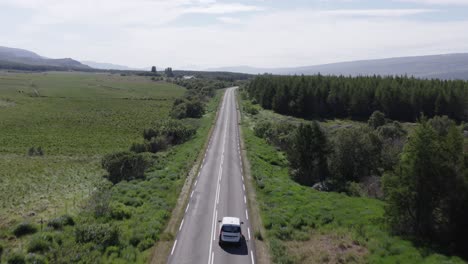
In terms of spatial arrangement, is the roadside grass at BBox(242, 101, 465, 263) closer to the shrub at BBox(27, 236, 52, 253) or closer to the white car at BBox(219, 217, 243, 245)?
the white car at BBox(219, 217, 243, 245)

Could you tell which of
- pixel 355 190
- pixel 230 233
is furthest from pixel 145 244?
pixel 355 190

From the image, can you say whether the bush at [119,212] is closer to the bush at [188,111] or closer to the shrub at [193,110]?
the bush at [188,111]

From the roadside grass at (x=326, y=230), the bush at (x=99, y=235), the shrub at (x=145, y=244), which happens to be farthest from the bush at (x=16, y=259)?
the roadside grass at (x=326, y=230)

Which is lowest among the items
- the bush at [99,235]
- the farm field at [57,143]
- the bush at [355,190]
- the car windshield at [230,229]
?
the farm field at [57,143]

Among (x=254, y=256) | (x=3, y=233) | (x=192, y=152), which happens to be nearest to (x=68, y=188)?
(x=3, y=233)

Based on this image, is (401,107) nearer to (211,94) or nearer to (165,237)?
(211,94)

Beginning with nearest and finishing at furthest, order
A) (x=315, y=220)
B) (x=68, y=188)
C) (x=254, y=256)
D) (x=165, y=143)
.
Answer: (x=254, y=256) → (x=315, y=220) → (x=68, y=188) → (x=165, y=143)
